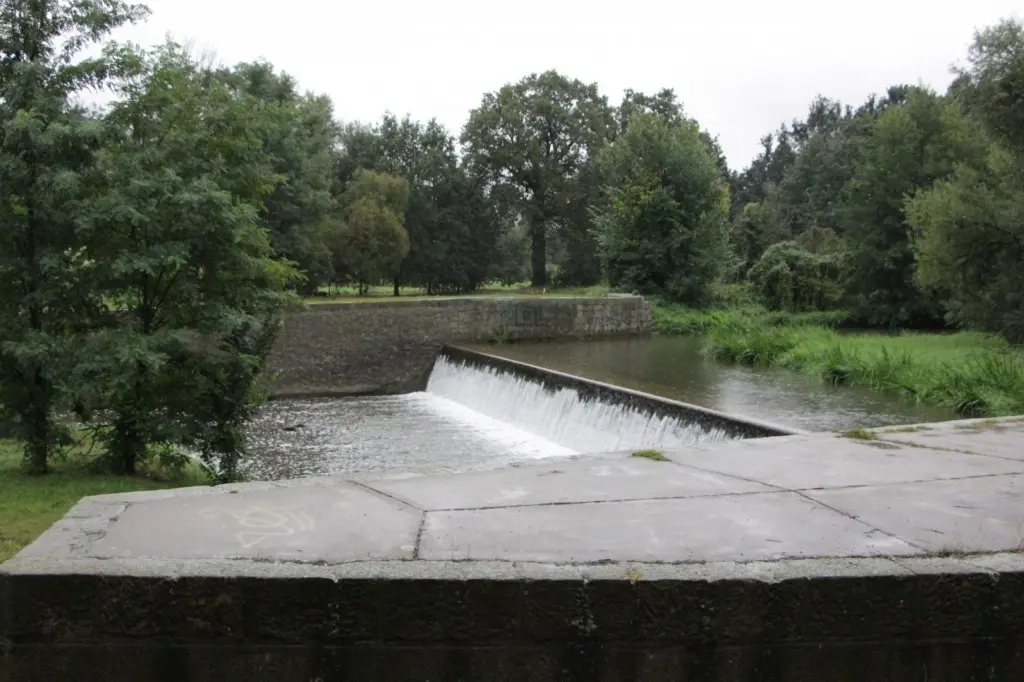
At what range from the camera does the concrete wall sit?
18.8 metres

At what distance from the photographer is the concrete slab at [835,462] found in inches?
173

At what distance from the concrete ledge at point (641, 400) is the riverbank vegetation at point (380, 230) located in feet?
10.5

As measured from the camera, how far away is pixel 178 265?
802cm

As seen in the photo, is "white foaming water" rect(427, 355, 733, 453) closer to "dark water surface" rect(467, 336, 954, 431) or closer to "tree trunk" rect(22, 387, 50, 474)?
"dark water surface" rect(467, 336, 954, 431)

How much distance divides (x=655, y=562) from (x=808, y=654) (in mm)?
546

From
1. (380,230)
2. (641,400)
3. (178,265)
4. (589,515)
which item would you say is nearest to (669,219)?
(380,230)

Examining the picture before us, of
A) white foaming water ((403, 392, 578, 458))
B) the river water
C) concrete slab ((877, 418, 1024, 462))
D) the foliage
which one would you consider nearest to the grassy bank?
the river water

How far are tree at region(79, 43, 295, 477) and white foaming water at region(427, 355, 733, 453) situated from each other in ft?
14.2

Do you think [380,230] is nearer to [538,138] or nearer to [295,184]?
[295,184]

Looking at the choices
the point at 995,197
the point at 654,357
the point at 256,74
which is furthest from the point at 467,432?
the point at 256,74

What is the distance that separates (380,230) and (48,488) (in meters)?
23.2

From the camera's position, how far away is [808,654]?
9.09 feet

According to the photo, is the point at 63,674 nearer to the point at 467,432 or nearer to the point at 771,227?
the point at 467,432

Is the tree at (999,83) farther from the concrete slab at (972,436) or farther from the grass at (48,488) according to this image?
the grass at (48,488)
